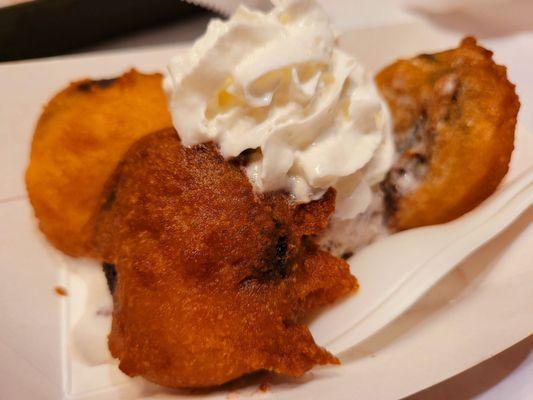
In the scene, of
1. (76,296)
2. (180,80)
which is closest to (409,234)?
(180,80)

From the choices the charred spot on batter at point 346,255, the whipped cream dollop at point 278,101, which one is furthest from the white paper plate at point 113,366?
the whipped cream dollop at point 278,101

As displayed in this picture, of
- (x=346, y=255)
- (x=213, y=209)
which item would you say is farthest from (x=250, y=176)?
(x=346, y=255)

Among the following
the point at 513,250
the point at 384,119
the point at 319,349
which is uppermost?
the point at 384,119

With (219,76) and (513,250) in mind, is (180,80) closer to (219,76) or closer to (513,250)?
(219,76)

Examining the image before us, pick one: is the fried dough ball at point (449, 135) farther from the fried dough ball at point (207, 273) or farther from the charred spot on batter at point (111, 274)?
the charred spot on batter at point (111, 274)

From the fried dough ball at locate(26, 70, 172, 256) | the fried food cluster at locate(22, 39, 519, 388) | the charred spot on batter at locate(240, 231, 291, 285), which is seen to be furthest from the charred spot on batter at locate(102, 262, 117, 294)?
the charred spot on batter at locate(240, 231, 291, 285)

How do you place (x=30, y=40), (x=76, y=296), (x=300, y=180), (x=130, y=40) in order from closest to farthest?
(x=300, y=180) < (x=76, y=296) < (x=30, y=40) < (x=130, y=40)
